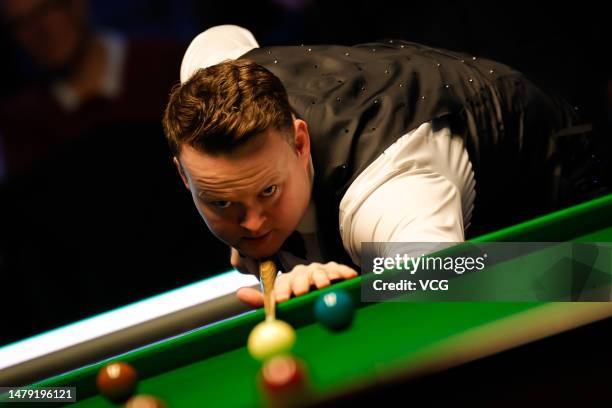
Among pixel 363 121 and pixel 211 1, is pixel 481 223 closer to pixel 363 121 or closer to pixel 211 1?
pixel 363 121

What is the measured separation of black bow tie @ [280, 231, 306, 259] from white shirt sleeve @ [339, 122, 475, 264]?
0.83 feet

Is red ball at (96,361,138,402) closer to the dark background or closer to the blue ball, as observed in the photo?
the blue ball

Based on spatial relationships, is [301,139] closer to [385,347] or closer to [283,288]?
[283,288]

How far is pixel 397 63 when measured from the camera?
253 centimetres

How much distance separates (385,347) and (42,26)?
3562 mm

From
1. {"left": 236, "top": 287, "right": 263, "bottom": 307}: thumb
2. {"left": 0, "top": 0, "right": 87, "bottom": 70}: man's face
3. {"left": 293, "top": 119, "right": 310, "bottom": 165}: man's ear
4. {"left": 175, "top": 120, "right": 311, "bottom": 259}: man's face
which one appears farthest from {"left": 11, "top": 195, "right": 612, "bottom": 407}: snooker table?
{"left": 0, "top": 0, "right": 87, "bottom": 70}: man's face

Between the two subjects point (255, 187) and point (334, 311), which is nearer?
point (334, 311)

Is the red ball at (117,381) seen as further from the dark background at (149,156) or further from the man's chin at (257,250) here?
the dark background at (149,156)

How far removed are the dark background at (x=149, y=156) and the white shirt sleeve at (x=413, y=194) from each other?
91.8 inches

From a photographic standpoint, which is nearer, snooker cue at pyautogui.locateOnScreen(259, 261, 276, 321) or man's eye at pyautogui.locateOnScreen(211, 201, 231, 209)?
snooker cue at pyautogui.locateOnScreen(259, 261, 276, 321)

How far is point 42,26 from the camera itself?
4.45 m

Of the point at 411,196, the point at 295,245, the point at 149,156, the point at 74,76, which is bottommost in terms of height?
the point at 149,156

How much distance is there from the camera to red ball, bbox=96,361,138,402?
1624 mm

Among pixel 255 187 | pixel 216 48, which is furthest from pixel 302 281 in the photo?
pixel 216 48
